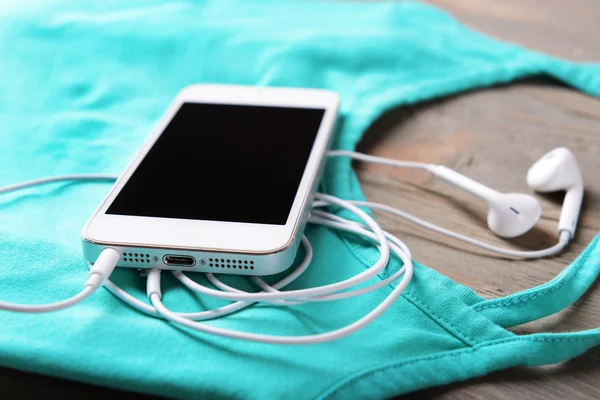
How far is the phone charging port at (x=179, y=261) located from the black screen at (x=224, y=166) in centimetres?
4

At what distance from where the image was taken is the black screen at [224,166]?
1.55 feet

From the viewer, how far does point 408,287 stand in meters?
0.45

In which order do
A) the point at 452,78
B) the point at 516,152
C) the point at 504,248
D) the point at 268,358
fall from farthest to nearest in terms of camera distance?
the point at 452,78 → the point at 516,152 → the point at 504,248 → the point at 268,358

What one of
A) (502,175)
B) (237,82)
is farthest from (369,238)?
(237,82)

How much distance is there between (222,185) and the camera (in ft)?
1.65

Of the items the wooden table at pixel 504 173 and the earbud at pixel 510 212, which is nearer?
the wooden table at pixel 504 173

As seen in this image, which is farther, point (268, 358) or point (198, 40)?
point (198, 40)

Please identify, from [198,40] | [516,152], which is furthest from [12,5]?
[516,152]

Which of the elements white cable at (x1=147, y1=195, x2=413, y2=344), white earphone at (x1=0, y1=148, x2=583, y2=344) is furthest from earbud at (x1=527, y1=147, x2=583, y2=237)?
white cable at (x1=147, y1=195, x2=413, y2=344)

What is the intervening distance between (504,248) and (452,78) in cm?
31

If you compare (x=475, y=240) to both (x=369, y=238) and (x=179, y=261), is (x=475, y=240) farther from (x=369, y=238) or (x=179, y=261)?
(x=179, y=261)

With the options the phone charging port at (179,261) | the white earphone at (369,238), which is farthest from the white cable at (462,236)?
the phone charging port at (179,261)

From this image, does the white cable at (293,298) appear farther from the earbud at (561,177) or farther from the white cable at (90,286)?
the earbud at (561,177)

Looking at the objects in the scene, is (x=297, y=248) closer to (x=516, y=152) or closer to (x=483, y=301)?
(x=483, y=301)
